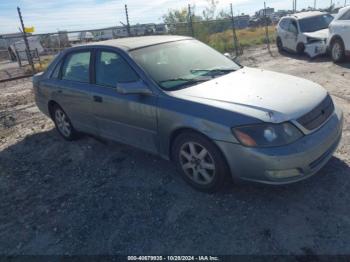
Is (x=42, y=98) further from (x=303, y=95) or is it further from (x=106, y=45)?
(x=303, y=95)

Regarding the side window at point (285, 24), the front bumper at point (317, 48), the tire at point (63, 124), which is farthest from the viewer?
the side window at point (285, 24)

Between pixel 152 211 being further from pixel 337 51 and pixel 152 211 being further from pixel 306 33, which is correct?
pixel 306 33

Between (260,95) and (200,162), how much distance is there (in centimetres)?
92

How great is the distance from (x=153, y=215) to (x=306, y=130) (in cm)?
172

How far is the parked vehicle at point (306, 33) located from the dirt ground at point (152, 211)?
676 centimetres

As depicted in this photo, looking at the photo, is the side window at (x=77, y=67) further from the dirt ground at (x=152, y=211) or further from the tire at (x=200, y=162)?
the tire at (x=200, y=162)

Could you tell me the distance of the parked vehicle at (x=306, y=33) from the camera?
11.0m

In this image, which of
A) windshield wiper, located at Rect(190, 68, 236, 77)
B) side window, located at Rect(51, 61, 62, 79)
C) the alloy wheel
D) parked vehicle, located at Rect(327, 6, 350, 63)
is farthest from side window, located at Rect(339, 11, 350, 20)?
the alloy wheel

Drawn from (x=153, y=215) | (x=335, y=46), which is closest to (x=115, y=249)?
(x=153, y=215)

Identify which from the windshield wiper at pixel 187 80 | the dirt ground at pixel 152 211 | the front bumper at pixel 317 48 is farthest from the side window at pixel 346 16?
the windshield wiper at pixel 187 80

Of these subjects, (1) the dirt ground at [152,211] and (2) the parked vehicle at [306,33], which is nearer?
(1) the dirt ground at [152,211]

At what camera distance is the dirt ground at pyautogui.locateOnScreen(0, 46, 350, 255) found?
2.92 m

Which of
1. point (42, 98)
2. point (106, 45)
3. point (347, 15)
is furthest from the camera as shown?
point (347, 15)

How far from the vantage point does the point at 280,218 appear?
123 inches
